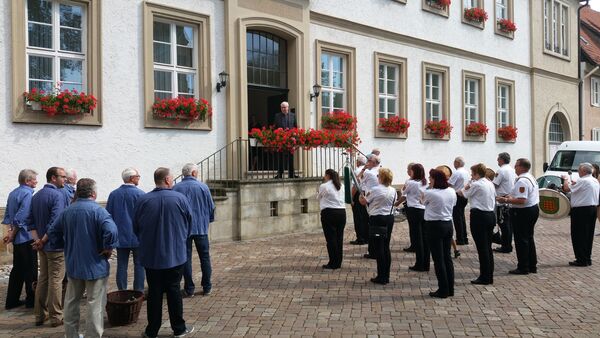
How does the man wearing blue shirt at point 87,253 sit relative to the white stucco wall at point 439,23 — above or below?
below

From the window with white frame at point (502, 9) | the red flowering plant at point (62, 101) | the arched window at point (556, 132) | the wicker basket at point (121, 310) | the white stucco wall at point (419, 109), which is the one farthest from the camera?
the arched window at point (556, 132)

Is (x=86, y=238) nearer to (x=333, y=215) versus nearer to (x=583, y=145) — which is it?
(x=333, y=215)

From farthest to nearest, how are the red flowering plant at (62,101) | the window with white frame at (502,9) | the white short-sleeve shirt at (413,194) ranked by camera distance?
the window with white frame at (502,9), the red flowering plant at (62,101), the white short-sleeve shirt at (413,194)

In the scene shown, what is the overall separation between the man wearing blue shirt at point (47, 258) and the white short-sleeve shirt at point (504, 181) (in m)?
6.69

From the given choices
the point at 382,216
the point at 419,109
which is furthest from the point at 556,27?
the point at 382,216

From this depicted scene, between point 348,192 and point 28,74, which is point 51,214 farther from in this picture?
point 348,192

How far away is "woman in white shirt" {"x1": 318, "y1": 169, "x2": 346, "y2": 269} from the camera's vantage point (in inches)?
343

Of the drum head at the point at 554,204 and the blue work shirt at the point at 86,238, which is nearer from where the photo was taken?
the blue work shirt at the point at 86,238

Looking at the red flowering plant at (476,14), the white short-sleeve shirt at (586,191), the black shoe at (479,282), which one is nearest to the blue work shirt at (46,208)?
the black shoe at (479,282)

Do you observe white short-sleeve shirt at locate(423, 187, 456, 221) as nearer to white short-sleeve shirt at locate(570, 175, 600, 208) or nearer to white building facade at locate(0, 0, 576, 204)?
white short-sleeve shirt at locate(570, 175, 600, 208)

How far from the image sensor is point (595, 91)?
27.4 meters

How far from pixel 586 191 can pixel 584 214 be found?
380 millimetres

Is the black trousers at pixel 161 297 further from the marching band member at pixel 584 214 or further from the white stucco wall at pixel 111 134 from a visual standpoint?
the marching band member at pixel 584 214

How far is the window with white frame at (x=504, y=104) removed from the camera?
21.4 m
